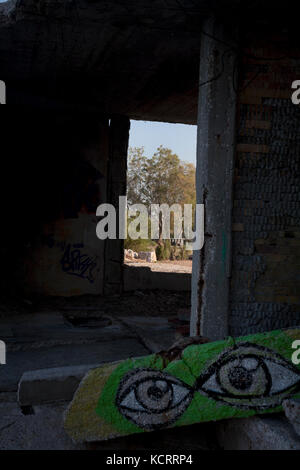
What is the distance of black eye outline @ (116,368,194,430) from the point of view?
100 inches

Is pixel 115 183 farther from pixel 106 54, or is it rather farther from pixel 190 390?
pixel 190 390

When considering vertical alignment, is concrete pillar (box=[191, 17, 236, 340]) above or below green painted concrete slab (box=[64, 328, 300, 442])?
above

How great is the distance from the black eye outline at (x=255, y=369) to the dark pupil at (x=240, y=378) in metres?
0.05

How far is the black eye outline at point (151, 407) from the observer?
2.55 metres

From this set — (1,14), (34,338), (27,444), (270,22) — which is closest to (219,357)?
(27,444)

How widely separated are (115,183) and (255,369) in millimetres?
6219

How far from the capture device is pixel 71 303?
7703 millimetres

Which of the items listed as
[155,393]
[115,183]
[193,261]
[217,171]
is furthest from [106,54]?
[155,393]

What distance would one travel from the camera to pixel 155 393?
2592mm

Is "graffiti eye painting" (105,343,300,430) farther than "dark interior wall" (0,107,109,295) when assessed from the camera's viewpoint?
No

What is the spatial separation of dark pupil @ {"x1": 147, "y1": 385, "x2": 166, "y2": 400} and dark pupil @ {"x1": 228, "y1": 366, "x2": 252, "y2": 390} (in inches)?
15.8

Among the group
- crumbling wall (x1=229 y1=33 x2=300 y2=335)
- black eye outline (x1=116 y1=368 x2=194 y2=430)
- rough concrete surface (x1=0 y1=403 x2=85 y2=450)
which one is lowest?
rough concrete surface (x1=0 y1=403 x2=85 y2=450)

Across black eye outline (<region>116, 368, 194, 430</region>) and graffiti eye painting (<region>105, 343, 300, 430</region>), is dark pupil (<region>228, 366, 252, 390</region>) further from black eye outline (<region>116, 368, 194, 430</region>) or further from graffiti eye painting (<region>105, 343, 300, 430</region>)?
black eye outline (<region>116, 368, 194, 430</region>)

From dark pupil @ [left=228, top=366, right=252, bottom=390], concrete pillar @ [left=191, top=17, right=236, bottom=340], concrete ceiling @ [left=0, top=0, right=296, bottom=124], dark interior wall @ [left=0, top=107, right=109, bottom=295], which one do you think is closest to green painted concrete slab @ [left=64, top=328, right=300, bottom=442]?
dark pupil @ [left=228, top=366, right=252, bottom=390]
